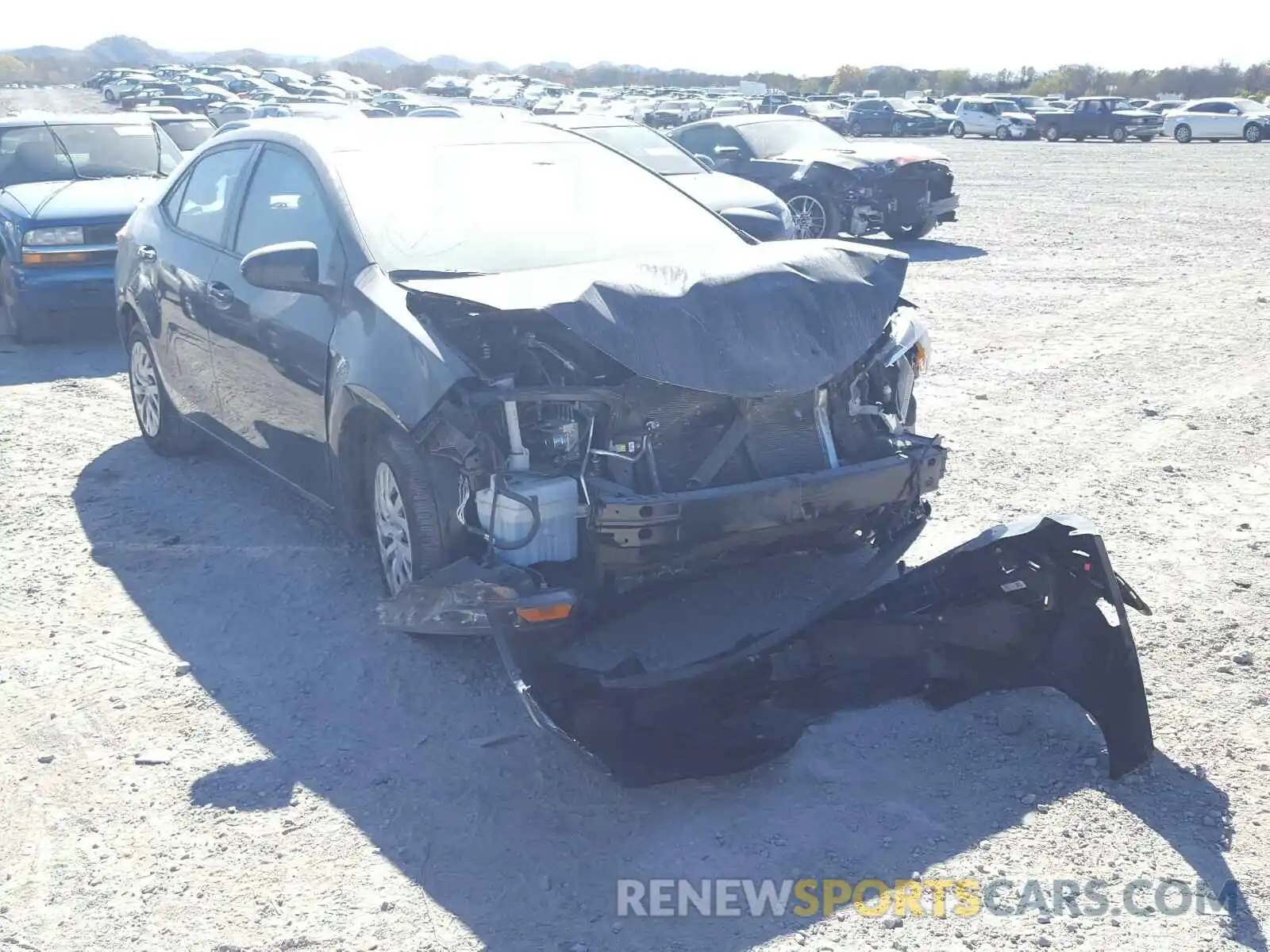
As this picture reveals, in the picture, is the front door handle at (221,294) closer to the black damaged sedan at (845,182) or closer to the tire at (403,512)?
the tire at (403,512)

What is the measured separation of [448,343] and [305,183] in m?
1.49

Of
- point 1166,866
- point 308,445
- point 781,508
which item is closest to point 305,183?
point 308,445

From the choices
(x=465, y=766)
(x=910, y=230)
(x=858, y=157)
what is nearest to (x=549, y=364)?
(x=465, y=766)

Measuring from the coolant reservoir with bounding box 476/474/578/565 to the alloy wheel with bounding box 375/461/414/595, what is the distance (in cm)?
55

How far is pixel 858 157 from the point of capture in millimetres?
15336

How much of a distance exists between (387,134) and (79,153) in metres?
6.76

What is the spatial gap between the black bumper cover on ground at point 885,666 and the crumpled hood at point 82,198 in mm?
7307

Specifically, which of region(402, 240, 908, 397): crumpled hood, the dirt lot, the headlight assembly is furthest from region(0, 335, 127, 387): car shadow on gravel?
region(402, 240, 908, 397): crumpled hood

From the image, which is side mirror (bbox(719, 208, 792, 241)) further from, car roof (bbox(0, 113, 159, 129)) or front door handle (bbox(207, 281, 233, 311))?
car roof (bbox(0, 113, 159, 129))

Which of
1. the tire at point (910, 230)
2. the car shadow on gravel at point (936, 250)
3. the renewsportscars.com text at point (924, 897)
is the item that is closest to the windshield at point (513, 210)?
the renewsportscars.com text at point (924, 897)

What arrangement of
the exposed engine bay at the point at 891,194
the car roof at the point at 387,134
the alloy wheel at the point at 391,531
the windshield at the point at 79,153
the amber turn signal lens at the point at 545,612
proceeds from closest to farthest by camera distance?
1. the amber turn signal lens at the point at 545,612
2. the alloy wheel at the point at 391,531
3. the car roof at the point at 387,134
4. the windshield at the point at 79,153
5. the exposed engine bay at the point at 891,194

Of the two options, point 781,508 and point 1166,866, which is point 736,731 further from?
point 1166,866

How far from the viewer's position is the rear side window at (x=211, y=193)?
6039 millimetres

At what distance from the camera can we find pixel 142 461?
7238 mm
